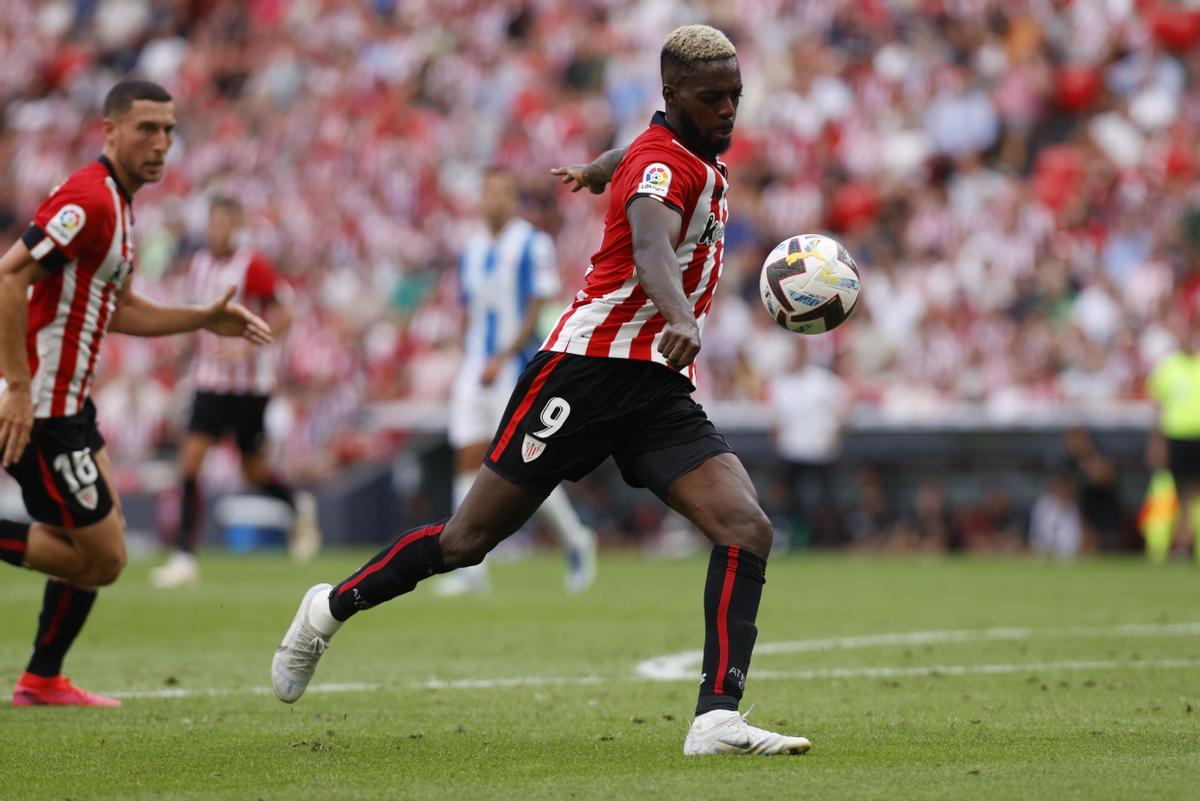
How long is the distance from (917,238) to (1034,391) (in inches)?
106

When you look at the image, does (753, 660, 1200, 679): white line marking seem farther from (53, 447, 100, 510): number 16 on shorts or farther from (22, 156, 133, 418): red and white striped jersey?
(22, 156, 133, 418): red and white striped jersey

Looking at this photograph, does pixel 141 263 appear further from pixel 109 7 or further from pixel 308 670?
pixel 308 670

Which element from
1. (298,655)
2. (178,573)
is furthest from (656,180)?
(178,573)

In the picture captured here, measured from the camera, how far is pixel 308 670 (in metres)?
6.20

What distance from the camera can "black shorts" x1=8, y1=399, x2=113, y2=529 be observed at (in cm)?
679

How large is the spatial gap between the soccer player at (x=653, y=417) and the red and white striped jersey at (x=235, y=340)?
8.01 metres

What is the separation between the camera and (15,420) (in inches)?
257

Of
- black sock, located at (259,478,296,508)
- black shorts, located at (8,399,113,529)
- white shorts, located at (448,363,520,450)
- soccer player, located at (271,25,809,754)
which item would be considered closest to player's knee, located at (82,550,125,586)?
black shorts, located at (8,399,113,529)

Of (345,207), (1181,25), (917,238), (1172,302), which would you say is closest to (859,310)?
(917,238)

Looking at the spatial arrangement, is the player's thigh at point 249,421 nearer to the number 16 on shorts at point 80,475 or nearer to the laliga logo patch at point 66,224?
the number 16 on shorts at point 80,475

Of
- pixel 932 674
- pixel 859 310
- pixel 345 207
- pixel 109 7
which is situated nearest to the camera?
pixel 932 674

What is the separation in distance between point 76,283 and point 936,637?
4.92 m

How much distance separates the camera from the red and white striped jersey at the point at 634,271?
5707 millimetres

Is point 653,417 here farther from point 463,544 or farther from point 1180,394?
point 1180,394
